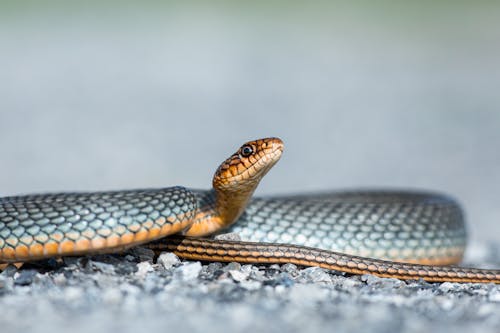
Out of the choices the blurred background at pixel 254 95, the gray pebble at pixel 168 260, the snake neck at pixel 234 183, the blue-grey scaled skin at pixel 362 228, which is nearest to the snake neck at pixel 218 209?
the snake neck at pixel 234 183

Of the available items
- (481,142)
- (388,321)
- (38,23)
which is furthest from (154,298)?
(38,23)

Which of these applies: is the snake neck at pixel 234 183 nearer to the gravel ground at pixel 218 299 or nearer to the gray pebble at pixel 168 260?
the gray pebble at pixel 168 260

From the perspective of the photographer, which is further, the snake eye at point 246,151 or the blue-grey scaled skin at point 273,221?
the snake eye at point 246,151

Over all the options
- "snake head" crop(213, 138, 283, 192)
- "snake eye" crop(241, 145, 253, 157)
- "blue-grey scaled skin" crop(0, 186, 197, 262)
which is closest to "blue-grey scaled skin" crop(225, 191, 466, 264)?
"snake head" crop(213, 138, 283, 192)

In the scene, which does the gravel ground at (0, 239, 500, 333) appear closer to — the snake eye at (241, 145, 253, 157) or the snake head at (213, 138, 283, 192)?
the snake head at (213, 138, 283, 192)

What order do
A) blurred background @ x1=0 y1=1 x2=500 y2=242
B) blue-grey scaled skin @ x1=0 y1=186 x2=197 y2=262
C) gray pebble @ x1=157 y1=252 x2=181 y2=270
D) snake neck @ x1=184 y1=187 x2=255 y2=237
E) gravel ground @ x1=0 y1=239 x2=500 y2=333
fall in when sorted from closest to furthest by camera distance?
gravel ground @ x1=0 y1=239 x2=500 y2=333
blue-grey scaled skin @ x1=0 y1=186 x2=197 y2=262
gray pebble @ x1=157 y1=252 x2=181 y2=270
snake neck @ x1=184 y1=187 x2=255 y2=237
blurred background @ x1=0 y1=1 x2=500 y2=242

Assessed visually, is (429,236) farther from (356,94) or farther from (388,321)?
(356,94)
